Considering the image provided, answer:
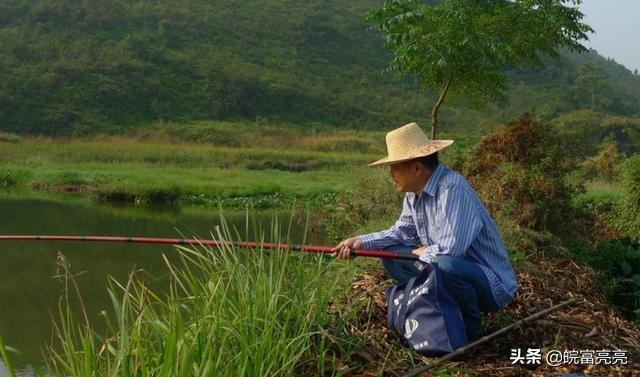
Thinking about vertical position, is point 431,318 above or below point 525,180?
below

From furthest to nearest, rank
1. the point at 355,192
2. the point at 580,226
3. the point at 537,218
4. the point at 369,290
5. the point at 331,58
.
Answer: the point at 331,58 → the point at 355,192 → the point at 580,226 → the point at 537,218 → the point at 369,290

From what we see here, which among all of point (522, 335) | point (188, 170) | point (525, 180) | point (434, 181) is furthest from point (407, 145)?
point (188, 170)

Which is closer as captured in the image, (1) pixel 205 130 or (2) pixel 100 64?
(1) pixel 205 130

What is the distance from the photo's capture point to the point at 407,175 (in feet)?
11.5

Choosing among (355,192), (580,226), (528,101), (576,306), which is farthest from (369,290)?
(528,101)

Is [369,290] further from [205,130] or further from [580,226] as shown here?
[205,130]

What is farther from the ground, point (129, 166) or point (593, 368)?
point (593, 368)

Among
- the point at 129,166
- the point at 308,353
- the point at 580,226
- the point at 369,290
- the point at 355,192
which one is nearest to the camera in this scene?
the point at 308,353

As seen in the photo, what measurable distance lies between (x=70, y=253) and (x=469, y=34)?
5.75 m

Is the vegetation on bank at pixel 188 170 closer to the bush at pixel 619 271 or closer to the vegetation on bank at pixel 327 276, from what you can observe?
the vegetation on bank at pixel 327 276

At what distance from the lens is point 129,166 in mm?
24781

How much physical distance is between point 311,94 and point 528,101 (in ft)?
48.9

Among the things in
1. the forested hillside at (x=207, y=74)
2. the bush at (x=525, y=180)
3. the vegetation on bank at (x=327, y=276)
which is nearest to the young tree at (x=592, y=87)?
the forested hillside at (x=207, y=74)

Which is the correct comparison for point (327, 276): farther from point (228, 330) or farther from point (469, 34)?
point (469, 34)
